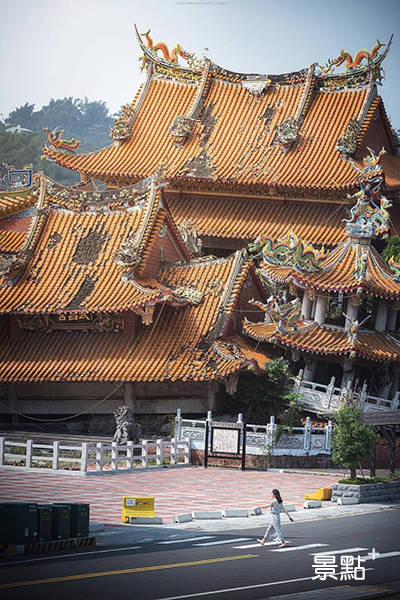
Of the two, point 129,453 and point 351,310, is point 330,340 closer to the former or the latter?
point 351,310

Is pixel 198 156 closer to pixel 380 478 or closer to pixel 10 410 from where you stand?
pixel 10 410


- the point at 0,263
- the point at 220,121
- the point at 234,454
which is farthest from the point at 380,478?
the point at 220,121

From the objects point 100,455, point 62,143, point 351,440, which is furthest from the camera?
point 62,143

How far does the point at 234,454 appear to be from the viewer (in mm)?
34938

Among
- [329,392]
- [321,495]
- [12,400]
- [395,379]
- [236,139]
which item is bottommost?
A: [321,495]

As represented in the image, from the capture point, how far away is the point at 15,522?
20484 mm

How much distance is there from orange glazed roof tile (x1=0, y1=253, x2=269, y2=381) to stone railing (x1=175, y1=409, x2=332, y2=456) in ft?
6.48

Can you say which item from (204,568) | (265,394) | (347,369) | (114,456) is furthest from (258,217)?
(204,568)

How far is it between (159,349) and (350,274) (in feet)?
21.8

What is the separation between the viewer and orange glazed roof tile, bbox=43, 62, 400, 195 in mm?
49406

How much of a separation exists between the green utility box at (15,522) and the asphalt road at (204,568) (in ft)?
1.29

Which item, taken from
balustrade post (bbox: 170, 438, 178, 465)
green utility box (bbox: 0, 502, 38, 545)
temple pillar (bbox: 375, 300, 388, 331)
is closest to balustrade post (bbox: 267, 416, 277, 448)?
balustrade post (bbox: 170, 438, 178, 465)

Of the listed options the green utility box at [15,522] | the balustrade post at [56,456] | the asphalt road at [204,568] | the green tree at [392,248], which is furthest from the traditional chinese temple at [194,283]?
the green utility box at [15,522]

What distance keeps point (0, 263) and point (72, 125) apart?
110666 mm
